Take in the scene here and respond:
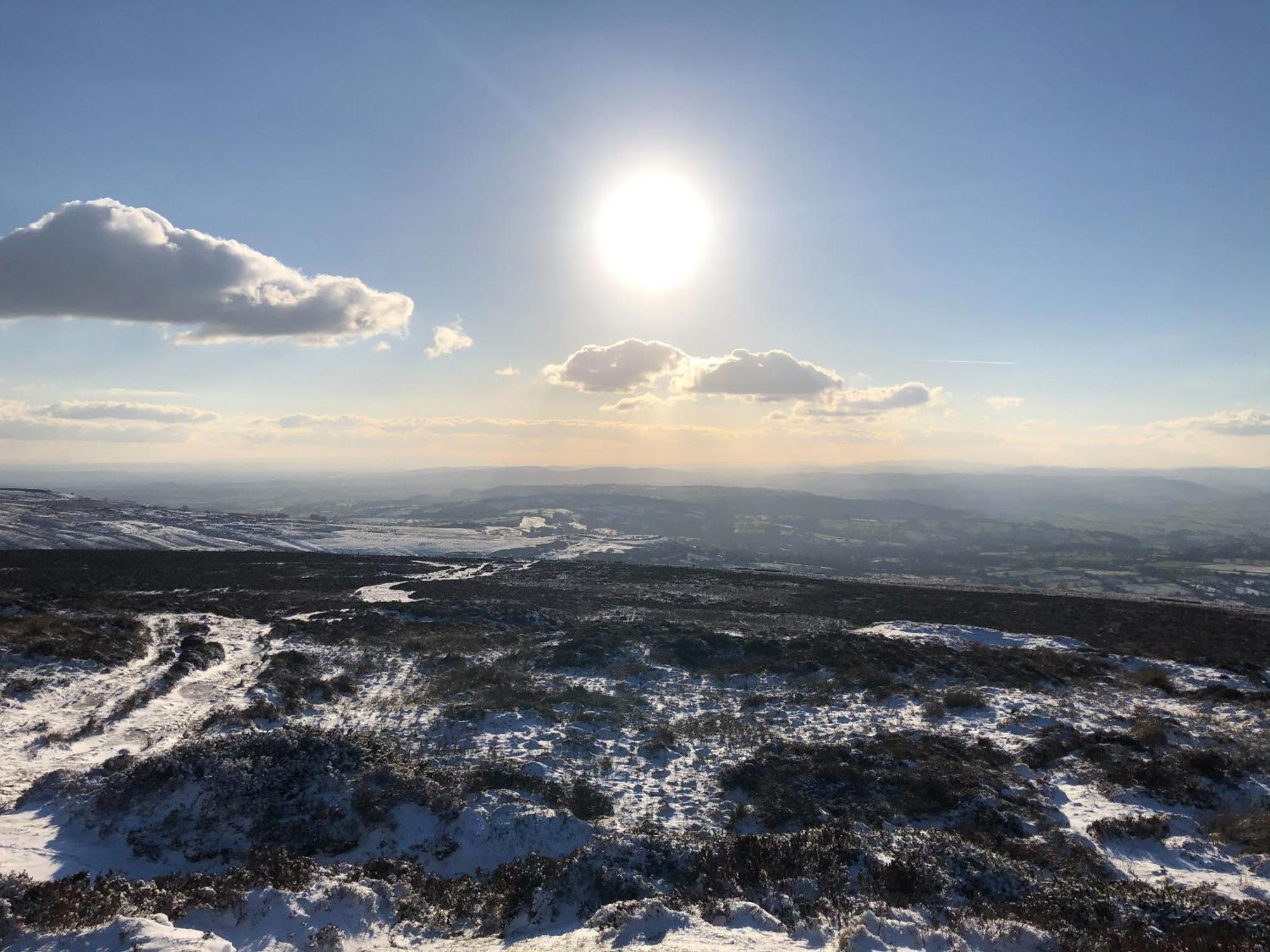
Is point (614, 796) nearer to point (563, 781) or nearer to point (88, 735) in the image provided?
point (563, 781)

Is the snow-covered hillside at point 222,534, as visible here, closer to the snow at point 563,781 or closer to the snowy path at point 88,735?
the snow at point 563,781

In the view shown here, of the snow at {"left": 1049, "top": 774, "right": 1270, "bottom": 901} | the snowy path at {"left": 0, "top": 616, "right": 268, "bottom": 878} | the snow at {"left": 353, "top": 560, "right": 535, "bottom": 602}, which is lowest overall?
the snow at {"left": 353, "top": 560, "right": 535, "bottom": 602}

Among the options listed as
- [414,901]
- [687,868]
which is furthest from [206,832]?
[687,868]

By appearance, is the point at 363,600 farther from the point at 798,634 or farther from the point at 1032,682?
the point at 1032,682

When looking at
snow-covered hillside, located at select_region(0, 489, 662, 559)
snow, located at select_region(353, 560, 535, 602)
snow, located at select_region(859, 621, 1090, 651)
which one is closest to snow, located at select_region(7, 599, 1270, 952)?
snow, located at select_region(859, 621, 1090, 651)

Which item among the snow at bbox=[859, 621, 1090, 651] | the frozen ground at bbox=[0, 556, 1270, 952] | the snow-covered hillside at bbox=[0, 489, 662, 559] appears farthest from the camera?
the snow-covered hillside at bbox=[0, 489, 662, 559]

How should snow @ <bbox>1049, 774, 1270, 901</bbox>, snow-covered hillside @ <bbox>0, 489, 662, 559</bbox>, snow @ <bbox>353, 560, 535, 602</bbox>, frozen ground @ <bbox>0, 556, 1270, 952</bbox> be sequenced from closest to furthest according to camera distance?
frozen ground @ <bbox>0, 556, 1270, 952</bbox>
snow @ <bbox>1049, 774, 1270, 901</bbox>
snow @ <bbox>353, 560, 535, 602</bbox>
snow-covered hillside @ <bbox>0, 489, 662, 559</bbox>

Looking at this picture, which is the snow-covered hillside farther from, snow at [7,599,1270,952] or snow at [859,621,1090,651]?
snow at [859,621,1090,651]

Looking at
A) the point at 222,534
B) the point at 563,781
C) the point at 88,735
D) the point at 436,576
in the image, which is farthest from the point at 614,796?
the point at 222,534
